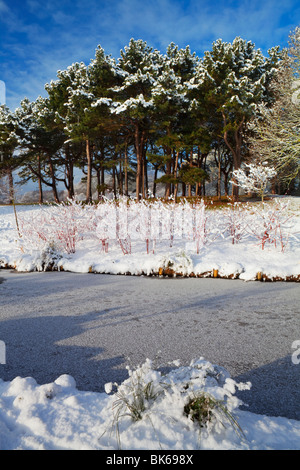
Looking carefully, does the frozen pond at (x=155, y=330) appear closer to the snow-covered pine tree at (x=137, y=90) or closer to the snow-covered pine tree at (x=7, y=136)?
the snow-covered pine tree at (x=137, y=90)

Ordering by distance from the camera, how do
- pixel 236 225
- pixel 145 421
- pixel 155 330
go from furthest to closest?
pixel 236 225, pixel 155 330, pixel 145 421

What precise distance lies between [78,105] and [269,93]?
1424 cm

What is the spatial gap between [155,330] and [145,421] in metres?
1.70

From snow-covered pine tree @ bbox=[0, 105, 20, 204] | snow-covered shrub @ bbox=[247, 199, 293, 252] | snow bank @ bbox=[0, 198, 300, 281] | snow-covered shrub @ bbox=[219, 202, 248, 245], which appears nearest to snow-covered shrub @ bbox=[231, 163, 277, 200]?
snow-covered shrub @ bbox=[247, 199, 293, 252]

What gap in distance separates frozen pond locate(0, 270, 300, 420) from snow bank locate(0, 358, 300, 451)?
30 centimetres

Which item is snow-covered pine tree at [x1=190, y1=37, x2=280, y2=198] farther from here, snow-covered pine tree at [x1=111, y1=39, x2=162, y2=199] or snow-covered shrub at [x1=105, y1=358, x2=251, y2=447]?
snow-covered shrub at [x1=105, y1=358, x2=251, y2=447]

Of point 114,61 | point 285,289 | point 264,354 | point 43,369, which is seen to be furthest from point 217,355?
point 114,61

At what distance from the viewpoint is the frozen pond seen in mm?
2387

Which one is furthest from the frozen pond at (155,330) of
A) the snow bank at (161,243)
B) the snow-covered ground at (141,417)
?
the snow bank at (161,243)

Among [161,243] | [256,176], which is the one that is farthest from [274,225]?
[256,176]

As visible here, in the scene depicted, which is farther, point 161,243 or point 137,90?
point 137,90

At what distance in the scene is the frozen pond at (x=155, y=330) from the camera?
2.39m

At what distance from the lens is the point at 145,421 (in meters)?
1.57

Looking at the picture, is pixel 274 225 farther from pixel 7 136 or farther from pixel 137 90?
pixel 7 136
